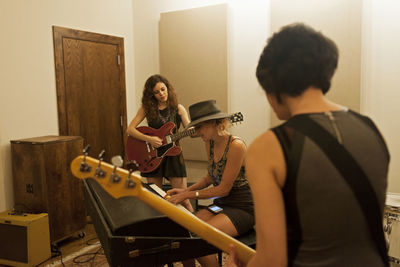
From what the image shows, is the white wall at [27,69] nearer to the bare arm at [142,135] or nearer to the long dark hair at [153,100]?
the bare arm at [142,135]

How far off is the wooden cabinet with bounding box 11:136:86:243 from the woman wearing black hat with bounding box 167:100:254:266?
1.46m

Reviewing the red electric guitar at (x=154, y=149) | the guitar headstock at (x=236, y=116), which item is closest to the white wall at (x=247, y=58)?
the red electric guitar at (x=154, y=149)

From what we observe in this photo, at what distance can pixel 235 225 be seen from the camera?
1.91m

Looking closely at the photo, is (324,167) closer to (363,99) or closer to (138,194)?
(138,194)

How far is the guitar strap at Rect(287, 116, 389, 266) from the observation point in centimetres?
84

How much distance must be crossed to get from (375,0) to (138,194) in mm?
3066

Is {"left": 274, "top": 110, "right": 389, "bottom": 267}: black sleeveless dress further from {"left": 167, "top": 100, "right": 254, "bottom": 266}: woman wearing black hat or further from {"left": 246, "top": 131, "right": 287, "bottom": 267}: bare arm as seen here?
{"left": 167, "top": 100, "right": 254, "bottom": 266}: woman wearing black hat

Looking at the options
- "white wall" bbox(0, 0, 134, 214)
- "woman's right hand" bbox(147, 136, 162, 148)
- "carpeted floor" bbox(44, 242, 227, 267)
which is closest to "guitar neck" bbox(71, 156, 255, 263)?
"carpeted floor" bbox(44, 242, 227, 267)

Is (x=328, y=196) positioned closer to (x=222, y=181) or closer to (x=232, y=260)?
(x=232, y=260)

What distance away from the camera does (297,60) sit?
0.86m

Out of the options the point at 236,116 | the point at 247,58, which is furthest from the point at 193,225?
the point at 247,58

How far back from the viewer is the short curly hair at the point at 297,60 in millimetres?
861

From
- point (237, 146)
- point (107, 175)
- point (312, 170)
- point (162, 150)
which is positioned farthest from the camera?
point (162, 150)

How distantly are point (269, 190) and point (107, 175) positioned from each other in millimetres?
597
